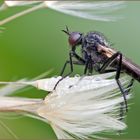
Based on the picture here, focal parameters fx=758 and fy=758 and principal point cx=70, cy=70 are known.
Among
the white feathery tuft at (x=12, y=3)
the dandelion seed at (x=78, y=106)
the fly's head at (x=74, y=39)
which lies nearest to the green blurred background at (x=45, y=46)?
the fly's head at (x=74, y=39)

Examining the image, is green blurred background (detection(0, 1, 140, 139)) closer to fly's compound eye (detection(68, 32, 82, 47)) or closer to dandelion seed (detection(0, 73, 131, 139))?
fly's compound eye (detection(68, 32, 82, 47))

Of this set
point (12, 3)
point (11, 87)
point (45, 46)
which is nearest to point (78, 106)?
point (11, 87)

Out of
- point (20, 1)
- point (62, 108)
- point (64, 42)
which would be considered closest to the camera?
point (62, 108)

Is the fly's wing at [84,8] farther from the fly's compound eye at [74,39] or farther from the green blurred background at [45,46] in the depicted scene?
the green blurred background at [45,46]

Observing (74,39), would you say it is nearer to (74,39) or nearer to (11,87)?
(74,39)

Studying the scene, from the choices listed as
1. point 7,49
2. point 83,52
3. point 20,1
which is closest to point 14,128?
point 7,49

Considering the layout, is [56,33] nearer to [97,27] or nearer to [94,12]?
[97,27]
